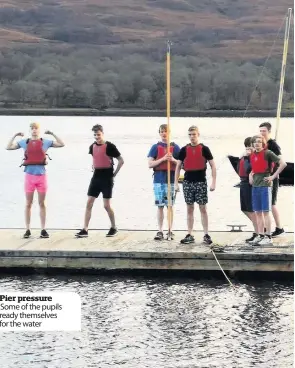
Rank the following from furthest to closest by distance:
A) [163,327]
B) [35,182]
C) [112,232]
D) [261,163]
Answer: [112,232], [35,182], [261,163], [163,327]

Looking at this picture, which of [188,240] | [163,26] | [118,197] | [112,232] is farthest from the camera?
[163,26]

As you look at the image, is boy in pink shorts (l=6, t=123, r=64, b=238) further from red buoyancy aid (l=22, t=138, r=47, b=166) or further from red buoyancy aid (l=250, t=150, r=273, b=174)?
red buoyancy aid (l=250, t=150, r=273, b=174)

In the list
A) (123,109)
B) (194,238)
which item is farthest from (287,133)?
(194,238)

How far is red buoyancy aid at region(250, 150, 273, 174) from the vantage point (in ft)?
46.4

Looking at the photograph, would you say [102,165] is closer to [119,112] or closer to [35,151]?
[35,151]

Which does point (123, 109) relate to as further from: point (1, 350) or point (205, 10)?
point (1, 350)

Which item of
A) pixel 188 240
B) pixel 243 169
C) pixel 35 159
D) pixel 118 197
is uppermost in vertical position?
pixel 35 159

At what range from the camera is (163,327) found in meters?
12.3

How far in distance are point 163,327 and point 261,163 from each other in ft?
9.93

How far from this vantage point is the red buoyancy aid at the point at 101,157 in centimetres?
1488
